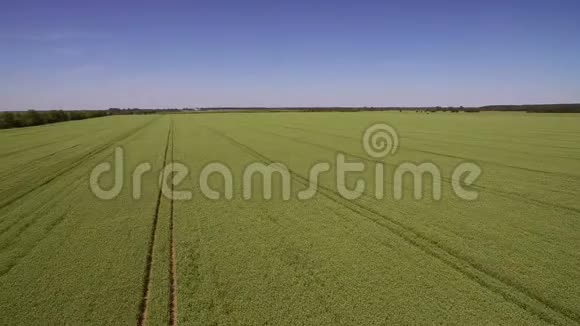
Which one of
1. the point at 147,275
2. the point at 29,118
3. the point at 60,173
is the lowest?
the point at 147,275

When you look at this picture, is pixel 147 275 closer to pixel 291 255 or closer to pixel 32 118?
pixel 291 255

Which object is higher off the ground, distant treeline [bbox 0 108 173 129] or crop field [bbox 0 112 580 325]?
distant treeline [bbox 0 108 173 129]

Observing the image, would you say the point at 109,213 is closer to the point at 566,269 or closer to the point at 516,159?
the point at 566,269

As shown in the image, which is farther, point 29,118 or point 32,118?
point 32,118

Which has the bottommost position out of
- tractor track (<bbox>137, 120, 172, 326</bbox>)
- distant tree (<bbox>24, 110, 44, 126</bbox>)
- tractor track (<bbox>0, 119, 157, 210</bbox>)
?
tractor track (<bbox>137, 120, 172, 326</bbox>)

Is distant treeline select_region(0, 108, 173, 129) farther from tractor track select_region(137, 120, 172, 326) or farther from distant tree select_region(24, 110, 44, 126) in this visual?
tractor track select_region(137, 120, 172, 326)

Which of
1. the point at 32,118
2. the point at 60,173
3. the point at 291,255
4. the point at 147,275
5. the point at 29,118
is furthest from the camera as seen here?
the point at 32,118

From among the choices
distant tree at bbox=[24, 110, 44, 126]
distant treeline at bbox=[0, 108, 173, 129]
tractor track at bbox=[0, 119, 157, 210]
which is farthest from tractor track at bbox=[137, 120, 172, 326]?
distant tree at bbox=[24, 110, 44, 126]

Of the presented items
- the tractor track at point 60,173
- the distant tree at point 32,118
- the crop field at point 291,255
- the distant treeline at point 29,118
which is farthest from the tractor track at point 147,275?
the distant tree at point 32,118

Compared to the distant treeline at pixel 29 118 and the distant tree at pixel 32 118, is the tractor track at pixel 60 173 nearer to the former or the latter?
the distant treeline at pixel 29 118

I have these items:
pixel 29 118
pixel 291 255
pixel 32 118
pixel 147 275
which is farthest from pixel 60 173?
pixel 32 118

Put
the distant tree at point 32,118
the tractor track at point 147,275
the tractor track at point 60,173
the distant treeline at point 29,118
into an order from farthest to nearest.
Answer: the distant tree at point 32,118 < the distant treeline at point 29,118 < the tractor track at point 60,173 < the tractor track at point 147,275
